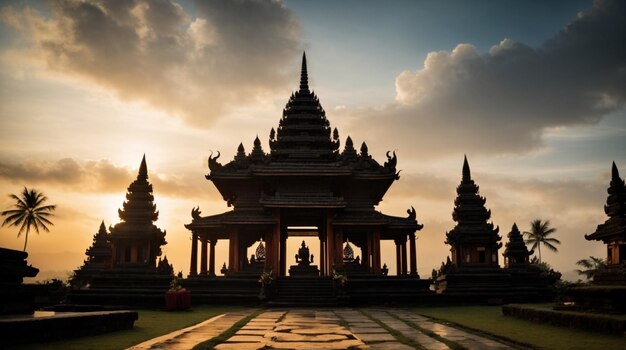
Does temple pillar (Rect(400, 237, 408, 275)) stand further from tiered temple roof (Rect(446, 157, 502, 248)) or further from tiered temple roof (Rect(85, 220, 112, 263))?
tiered temple roof (Rect(85, 220, 112, 263))

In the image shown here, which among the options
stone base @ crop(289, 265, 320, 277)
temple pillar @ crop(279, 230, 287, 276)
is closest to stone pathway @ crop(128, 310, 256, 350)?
temple pillar @ crop(279, 230, 287, 276)

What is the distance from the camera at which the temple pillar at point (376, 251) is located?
1469 inches

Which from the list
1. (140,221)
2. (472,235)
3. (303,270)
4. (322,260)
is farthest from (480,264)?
(140,221)

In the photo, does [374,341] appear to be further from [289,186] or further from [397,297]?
[289,186]

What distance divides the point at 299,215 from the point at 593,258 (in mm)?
54946

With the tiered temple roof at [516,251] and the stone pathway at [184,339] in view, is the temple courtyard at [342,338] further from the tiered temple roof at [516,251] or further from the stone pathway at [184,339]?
the tiered temple roof at [516,251]

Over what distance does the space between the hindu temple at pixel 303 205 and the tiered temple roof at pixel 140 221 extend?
17.8 ft

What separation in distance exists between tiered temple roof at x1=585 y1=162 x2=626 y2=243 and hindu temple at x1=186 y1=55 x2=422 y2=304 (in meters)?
12.0

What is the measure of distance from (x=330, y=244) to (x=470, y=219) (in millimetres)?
15379

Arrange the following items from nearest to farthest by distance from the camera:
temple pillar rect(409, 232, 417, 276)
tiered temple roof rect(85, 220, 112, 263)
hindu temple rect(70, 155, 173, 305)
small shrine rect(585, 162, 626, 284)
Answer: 1. hindu temple rect(70, 155, 173, 305)
2. small shrine rect(585, 162, 626, 284)
3. temple pillar rect(409, 232, 417, 276)
4. tiered temple roof rect(85, 220, 112, 263)

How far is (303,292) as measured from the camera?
110 ft

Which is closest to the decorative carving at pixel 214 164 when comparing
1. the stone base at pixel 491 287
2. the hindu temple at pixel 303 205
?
the hindu temple at pixel 303 205

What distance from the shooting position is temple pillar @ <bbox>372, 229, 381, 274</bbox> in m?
37.3

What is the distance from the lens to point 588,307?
650 inches
